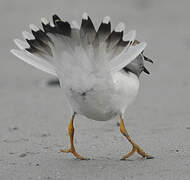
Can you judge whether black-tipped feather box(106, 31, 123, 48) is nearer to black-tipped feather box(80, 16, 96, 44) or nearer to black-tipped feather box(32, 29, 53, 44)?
black-tipped feather box(80, 16, 96, 44)

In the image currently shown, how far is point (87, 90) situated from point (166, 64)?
25.1 feet

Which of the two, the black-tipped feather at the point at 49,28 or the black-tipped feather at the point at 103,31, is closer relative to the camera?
the black-tipped feather at the point at 49,28

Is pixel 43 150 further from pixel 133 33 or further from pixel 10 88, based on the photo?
pixel 10 88

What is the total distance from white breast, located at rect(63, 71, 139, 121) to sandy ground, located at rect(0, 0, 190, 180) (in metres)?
0.52

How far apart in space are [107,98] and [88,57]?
506 mm

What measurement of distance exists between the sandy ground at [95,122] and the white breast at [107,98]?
52 cm

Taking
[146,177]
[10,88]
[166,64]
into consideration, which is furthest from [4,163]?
[166,64]

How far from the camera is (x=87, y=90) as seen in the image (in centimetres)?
464

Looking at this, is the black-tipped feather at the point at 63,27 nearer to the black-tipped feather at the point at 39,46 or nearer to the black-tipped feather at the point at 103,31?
the black-tipped feather at the point at 103,31

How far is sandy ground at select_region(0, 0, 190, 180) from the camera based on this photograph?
4.73m

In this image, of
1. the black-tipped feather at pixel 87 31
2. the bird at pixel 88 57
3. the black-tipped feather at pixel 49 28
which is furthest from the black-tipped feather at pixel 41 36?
the black-tipped feather at pixel 87 31

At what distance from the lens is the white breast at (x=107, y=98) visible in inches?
186

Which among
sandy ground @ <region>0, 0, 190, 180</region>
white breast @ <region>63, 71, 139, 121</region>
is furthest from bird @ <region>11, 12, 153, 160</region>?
sandy ground @ <region>0, 0, 190, 180</region>

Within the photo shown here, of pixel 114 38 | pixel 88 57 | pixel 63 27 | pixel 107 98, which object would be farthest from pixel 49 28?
pixel 107 98
